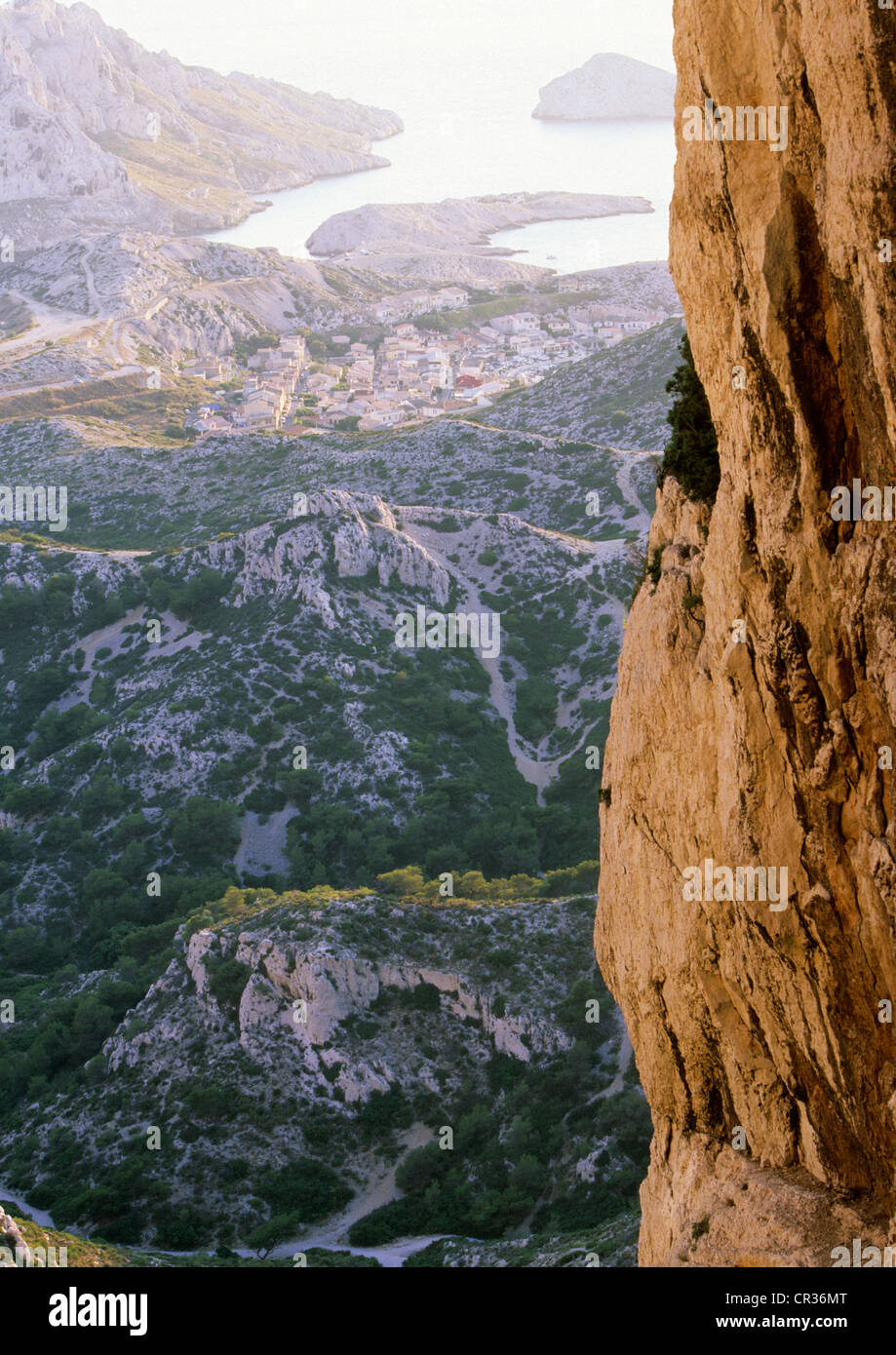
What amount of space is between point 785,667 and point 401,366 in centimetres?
14953

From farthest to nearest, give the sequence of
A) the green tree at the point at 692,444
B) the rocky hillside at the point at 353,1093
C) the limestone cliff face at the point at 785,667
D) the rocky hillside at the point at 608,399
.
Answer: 1. the rocky hillside at the point at 608,399
2. the rocky hillside at the point at 353,1093
3. the green tree at the point at 692,444
4. the limestone cliff face at the point at 785,667

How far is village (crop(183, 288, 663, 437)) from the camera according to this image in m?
126

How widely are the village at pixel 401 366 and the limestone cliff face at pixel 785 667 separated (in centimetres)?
9643

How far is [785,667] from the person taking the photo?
12.2 m

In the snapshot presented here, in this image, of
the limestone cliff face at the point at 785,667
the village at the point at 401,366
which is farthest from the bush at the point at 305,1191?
the village at the point at 401,366

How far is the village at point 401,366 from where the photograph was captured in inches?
4958

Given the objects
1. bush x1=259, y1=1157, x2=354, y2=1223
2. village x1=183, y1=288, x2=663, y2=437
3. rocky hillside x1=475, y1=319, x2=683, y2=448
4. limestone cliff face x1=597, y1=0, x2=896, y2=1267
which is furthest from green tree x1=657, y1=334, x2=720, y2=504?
village x1=183, y1=288, x2=663, y2=437

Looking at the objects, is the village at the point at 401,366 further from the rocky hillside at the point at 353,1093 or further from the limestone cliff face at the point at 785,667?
the limestone cliff face at the point at 785,667

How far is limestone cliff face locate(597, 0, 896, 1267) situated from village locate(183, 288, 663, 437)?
316 ft

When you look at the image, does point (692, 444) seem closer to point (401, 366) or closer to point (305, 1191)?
point (305, 1191)

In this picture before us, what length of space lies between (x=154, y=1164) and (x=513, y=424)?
8638cm

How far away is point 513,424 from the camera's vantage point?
11050cm

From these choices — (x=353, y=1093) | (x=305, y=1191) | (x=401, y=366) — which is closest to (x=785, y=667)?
(x=305, y=1191)

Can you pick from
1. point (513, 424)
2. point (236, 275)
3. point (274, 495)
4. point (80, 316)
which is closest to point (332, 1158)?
point (274, 495)
